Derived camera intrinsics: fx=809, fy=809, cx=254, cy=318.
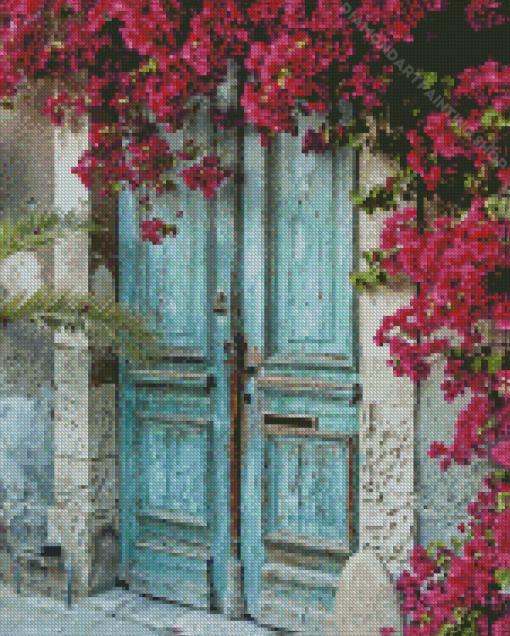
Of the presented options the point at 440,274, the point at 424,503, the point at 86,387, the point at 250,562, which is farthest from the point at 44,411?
the point at 440,274

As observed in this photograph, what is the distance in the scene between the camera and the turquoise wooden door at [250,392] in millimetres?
3904

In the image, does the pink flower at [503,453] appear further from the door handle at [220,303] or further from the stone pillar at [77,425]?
the stone pillar at [77,425]

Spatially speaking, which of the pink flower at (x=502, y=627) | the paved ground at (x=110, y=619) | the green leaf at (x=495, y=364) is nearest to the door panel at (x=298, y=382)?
the paved ground at (x=110, y=619)

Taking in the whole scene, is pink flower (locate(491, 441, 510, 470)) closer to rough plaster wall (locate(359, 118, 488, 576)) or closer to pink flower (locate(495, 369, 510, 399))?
pink flower (locate(495, 369, 510, 399))

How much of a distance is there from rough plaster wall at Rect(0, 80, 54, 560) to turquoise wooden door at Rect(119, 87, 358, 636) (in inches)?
17.4

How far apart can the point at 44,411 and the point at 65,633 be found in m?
1.18

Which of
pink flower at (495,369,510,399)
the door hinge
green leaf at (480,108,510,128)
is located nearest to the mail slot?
the door hinge

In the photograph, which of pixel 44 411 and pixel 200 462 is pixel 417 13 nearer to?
pixel 200 462

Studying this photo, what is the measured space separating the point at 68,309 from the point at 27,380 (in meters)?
0.70

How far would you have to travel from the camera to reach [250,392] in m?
4.12

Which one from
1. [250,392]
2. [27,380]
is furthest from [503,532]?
[27,380]

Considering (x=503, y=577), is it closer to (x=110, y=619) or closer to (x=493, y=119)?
(x=493, y=119)

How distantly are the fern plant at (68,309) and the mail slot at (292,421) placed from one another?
743 mm

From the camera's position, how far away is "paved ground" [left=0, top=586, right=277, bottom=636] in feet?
13.1
